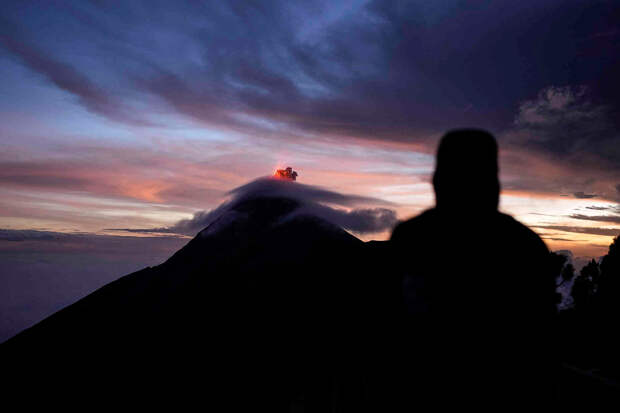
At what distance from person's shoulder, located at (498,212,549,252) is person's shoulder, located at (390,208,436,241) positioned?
13.6 inches

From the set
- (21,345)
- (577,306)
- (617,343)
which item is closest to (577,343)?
(617,343)

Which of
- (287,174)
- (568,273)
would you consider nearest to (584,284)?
(568,273)

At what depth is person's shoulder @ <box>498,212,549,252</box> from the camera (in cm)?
193

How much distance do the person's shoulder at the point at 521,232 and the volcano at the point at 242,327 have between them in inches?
143

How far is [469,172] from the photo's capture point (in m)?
1.96

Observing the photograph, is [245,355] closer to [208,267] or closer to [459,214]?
[208,267]

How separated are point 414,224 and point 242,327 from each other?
609 cm

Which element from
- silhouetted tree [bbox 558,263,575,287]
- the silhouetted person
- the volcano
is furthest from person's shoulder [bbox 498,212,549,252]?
silhouetted tree [bbox 558,263,575,287]

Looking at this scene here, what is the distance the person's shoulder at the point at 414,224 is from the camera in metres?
2.00

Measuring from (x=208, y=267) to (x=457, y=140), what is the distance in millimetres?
7782

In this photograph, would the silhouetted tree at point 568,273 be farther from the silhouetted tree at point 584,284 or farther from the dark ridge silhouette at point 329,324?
the dark ridge silhouette at point 329,324

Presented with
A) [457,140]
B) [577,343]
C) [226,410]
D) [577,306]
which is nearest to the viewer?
[457,140]

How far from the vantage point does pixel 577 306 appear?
118 feet

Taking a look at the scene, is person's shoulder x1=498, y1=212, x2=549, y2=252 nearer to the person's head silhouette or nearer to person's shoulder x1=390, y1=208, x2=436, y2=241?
the person's head silhouette
